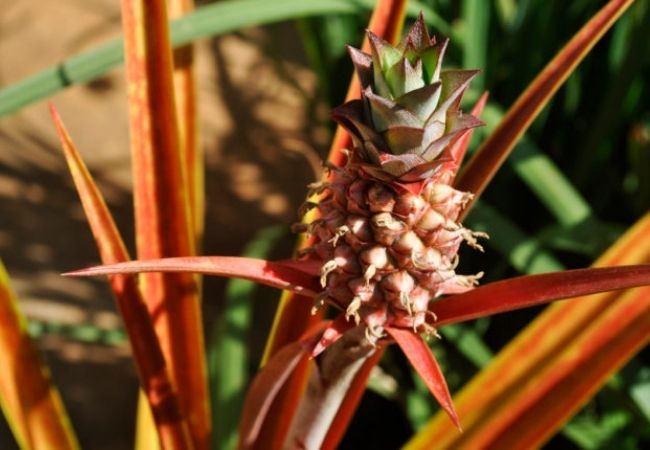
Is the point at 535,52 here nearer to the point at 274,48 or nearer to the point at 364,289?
the point at 274,48

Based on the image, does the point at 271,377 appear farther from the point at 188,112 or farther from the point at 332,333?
the point at 188,112

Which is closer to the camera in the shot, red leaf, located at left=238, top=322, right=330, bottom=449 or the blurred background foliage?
red leaf, located at left=238, top=322, right=330, bottom=449

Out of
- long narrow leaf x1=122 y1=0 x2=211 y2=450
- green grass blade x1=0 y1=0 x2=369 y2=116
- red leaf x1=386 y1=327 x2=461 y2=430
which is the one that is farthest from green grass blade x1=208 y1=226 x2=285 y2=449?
red leaf x1=386 y1=327 x2=461 y2=430

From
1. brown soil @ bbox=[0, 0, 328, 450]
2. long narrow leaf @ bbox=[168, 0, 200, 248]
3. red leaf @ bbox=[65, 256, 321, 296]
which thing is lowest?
red leaf @ bbox=[65, 256, 321, 296]

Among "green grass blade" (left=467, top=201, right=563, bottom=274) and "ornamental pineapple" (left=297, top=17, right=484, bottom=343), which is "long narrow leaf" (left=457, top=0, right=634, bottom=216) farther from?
"green grass blade" (left=467, top=201, right=563, bottom=274)

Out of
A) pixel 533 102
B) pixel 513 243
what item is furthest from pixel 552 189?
pixel 533 102

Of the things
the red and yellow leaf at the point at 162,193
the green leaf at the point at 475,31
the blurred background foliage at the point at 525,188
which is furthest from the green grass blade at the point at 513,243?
the red and yellow leaf at the point at 162,193
